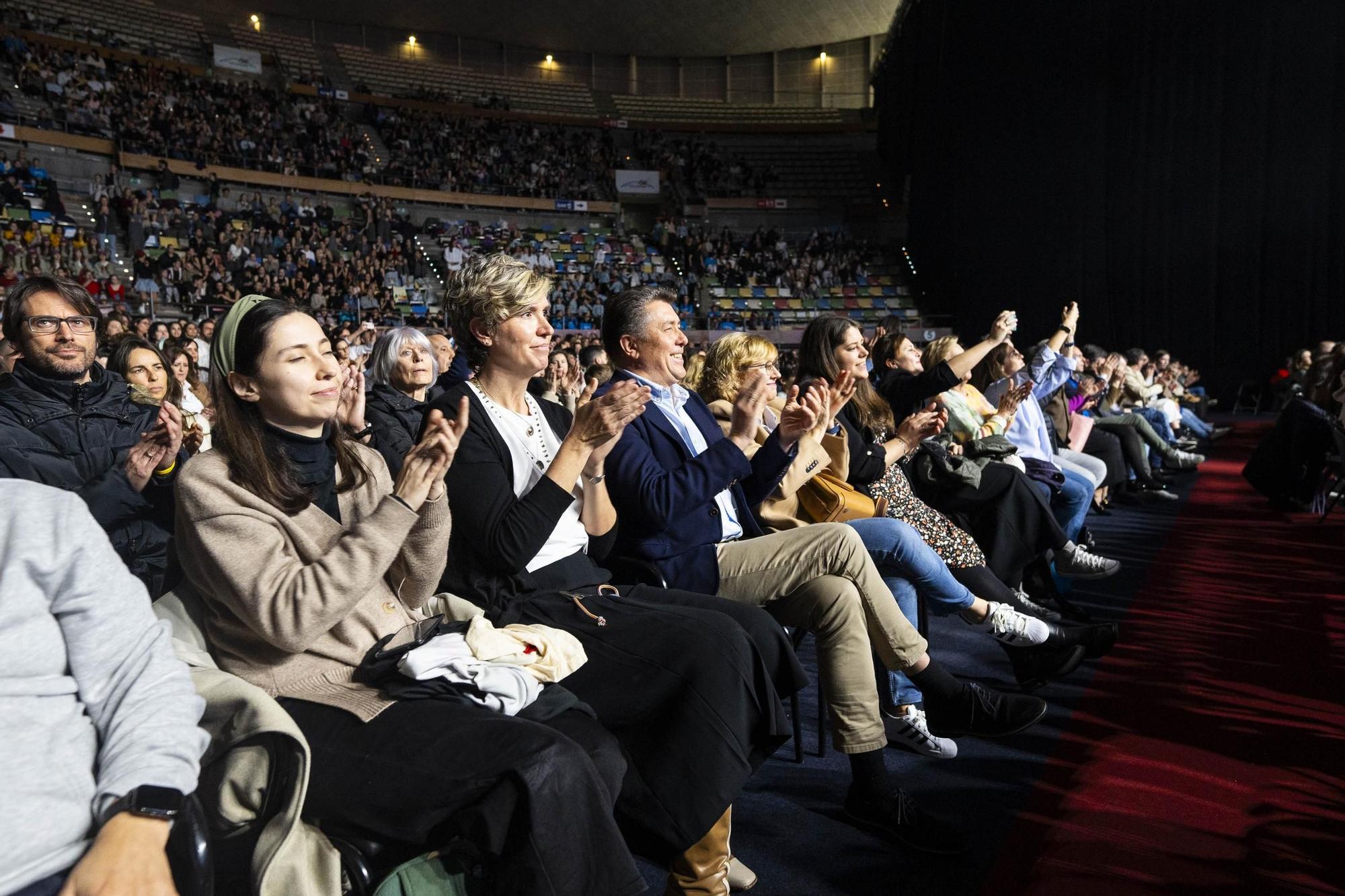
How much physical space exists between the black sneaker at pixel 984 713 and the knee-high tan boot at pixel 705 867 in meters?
1.01

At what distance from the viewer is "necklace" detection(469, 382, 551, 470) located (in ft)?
6.57

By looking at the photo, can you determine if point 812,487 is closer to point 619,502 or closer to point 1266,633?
point 619,502

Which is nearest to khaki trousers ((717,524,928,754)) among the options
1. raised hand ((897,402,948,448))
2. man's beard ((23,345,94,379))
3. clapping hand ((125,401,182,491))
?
raised hand ((897,402,948,448))

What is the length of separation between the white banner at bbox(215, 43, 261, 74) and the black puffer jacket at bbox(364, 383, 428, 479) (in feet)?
72.3

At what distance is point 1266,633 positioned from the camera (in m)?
3.62

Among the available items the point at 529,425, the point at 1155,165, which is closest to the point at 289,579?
the point at 529,425

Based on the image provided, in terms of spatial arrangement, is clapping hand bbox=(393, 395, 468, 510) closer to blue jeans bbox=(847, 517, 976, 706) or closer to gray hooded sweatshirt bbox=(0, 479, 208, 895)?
gray hooded sweatshirt bbox=(0, 479, 208, 895)

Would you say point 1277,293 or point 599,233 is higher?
point 599,233

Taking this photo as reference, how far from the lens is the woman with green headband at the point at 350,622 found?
1290 millimetres

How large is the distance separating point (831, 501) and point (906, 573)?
0.31 metres

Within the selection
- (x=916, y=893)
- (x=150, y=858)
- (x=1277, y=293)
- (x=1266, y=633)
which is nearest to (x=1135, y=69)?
(x=1277, y=293)

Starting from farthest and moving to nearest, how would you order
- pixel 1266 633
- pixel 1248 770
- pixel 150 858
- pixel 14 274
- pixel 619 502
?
pixel 14 274 → pixel 1266 633 → pixel 1248 770 → pixel 619 502 → pixel 150 858

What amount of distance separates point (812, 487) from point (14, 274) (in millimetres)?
13673

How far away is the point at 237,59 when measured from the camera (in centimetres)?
2161
